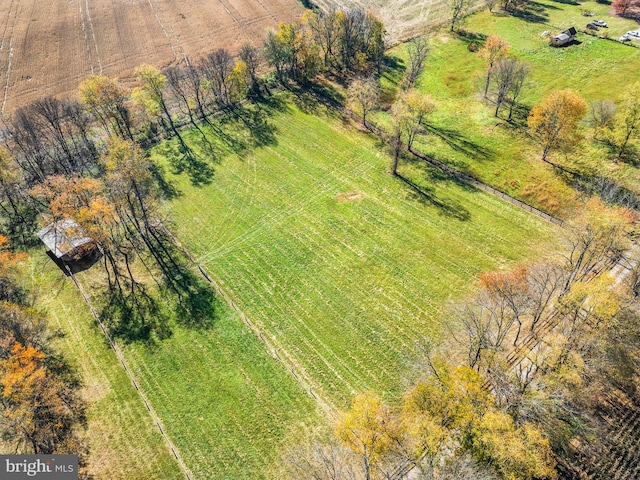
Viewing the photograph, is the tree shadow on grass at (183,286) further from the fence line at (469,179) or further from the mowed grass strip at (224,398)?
the fence line at (469,179)

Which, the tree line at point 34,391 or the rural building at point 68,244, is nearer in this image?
the tree line at point 34,391

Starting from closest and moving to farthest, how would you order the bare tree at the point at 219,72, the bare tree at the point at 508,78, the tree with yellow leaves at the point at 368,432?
the tree with yellow leaves at the point at 368,432, the bare tree at the point at 508,78, the bare tree at the point at 219,72

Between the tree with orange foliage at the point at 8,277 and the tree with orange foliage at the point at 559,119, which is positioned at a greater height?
the tree with orange foliage at the point at 559,119

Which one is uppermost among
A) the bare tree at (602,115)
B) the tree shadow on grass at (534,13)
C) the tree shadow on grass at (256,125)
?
the tree shadow on grass at (534,13)

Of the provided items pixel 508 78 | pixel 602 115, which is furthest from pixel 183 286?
pixel 602 115

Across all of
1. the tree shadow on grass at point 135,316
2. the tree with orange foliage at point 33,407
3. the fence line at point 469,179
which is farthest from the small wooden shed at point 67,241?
the fence line at point 469,179
